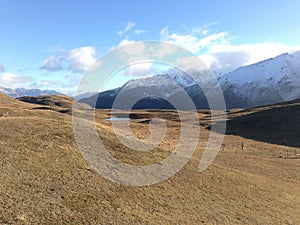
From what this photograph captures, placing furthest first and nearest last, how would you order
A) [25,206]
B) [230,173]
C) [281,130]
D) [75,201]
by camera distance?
1. [281,130]
2. [230,173]
3. [75,201]
4. [25,206]

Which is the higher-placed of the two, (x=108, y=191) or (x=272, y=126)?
(x=272, y=126)

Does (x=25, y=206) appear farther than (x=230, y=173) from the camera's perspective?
No

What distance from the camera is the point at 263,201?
113 feet

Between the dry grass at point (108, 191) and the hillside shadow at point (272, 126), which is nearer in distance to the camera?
the dry grass at point (108, 191)

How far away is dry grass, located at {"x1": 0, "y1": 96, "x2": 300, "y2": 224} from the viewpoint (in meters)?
23.3

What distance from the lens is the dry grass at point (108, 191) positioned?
23.3 meters

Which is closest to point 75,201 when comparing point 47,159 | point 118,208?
point 118,208

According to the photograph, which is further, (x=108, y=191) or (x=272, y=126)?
→ (x=272, y=126)

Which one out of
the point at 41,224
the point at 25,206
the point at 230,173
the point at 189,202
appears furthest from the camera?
the point at 230,173

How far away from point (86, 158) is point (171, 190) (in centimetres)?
983

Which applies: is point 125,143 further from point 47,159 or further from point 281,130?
point 281,130

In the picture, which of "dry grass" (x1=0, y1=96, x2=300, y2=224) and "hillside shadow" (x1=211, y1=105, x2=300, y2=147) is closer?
"dry grass" (x1=0, y1=96, x2=300, y2=224)

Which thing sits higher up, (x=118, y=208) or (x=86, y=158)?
(x=86, y=158)

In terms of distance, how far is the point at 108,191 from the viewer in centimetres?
2798
